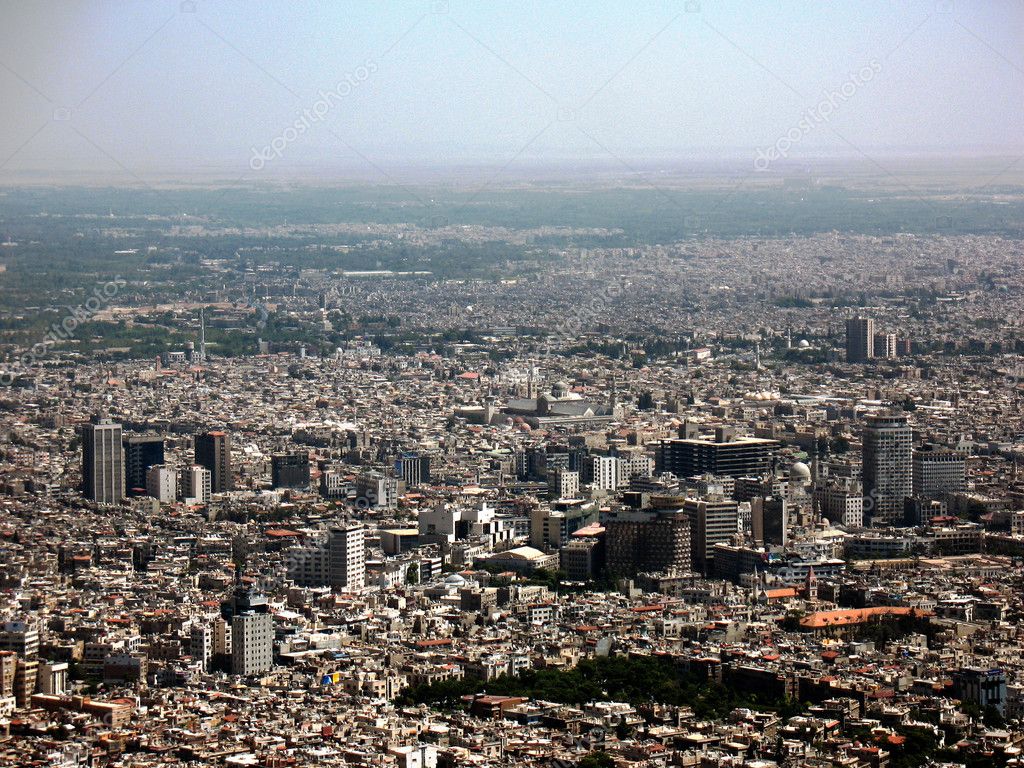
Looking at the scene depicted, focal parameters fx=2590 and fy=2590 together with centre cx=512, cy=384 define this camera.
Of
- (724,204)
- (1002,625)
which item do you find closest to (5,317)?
(1002,625)

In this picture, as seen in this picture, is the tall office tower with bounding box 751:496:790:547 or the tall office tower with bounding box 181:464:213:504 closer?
the tall office tower with bounding box 751:496:790:547

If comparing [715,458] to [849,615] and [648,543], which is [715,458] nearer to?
[648,543]

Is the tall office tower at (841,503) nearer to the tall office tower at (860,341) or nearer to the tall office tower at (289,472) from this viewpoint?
the tall office tower at (289,472)

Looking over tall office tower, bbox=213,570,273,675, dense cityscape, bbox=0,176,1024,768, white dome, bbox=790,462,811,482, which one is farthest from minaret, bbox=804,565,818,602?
white dome, bbox=790,462,811,482

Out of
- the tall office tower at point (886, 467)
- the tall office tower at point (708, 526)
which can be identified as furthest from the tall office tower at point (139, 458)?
the tall office tower at point (886, 467)

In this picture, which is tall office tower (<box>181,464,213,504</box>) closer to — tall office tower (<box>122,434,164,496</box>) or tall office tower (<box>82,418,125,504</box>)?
tall office tower (<box>122,434,164,496</box>)

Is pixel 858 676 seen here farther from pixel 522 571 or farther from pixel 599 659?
pixel 522 571
